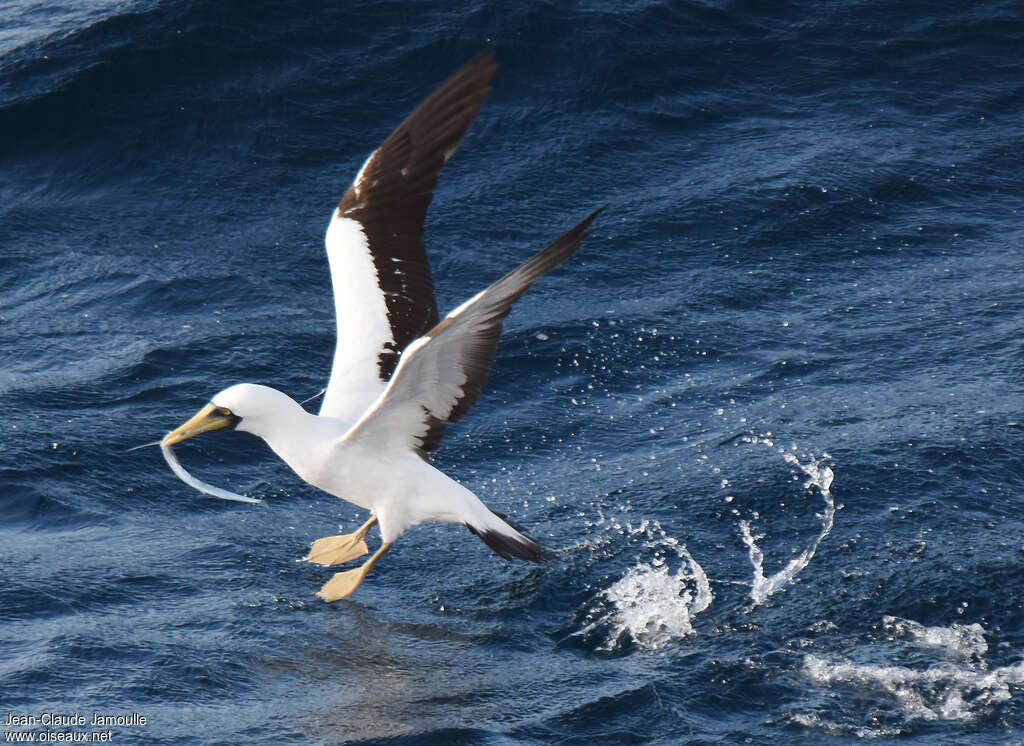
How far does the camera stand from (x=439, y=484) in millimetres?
5859

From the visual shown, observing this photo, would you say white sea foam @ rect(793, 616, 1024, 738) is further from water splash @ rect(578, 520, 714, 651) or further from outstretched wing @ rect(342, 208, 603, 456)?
outstretched wing @ rect(342, 208, 603, 456)

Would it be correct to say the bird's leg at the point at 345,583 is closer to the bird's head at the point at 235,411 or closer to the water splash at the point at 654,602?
the bird's head at the point at 235,411

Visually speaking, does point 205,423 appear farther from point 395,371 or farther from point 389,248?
point 389,248

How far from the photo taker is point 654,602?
5516mm

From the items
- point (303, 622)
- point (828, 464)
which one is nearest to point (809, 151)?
point (828, 464)

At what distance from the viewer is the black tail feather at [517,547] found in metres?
5.54

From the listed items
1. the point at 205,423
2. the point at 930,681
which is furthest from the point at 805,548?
the point at 205,423

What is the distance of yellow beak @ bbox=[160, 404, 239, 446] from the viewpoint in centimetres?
579

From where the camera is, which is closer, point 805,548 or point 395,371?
point 395,371

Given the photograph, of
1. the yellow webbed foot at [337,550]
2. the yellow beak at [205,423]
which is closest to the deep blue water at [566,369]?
the yellow webbed foot at [337,550]

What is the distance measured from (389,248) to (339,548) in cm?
146

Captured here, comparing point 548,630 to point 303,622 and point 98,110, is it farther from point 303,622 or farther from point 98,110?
point 98,110

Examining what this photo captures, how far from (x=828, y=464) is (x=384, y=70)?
5313mm

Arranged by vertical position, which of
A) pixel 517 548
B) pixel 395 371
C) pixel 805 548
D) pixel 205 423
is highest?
pixel 395 371
